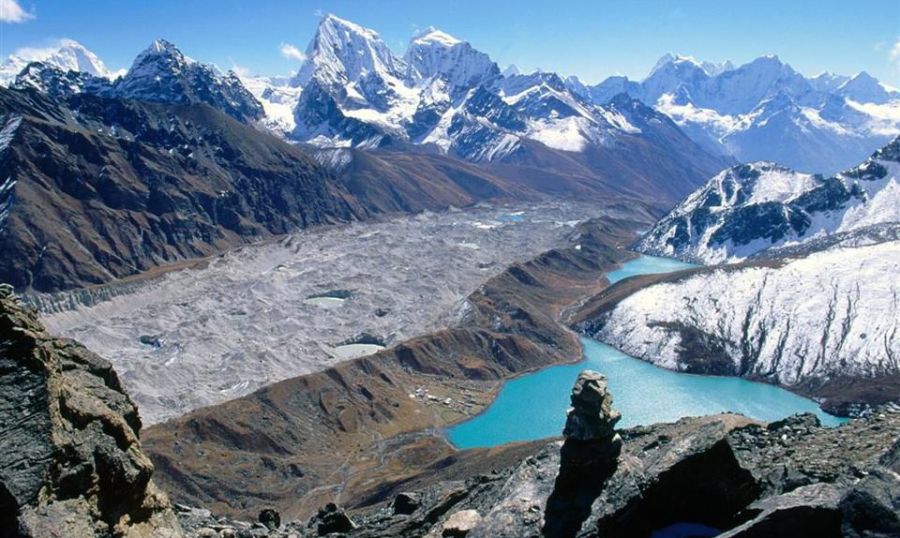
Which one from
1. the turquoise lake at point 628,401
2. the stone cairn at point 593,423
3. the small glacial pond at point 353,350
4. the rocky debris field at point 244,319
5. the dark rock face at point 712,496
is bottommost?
the turquoise lake at point 628,401

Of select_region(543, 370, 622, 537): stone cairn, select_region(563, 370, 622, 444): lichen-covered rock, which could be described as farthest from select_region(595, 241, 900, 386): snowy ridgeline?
select_region(543, 370, 622, 537): stone cairn

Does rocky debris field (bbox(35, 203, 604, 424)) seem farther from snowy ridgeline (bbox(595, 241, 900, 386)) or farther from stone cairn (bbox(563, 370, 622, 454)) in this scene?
stone cairn (bbox(563, 370, 622, 454))

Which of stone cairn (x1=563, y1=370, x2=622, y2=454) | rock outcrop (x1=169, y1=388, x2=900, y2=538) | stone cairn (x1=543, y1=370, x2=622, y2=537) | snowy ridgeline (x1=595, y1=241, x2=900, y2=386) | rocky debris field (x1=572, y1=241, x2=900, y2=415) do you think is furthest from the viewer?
snowy ridgeline (x1=595, y1=241, x2=900, y2=386)

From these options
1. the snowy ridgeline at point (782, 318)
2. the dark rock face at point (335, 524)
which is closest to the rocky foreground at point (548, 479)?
the dark rock face at point (335, 524)

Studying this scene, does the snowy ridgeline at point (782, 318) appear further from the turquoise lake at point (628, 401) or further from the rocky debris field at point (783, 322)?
the turquoise lake at point (628, 401)

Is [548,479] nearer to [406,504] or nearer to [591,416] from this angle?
[591,416]

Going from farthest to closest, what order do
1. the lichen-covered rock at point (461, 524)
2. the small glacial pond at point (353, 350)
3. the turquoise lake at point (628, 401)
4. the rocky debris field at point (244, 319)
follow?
the small glacial pond at point (353, 350)
the rocky debris field at point (244, 319)
the turquoise lake at point (628, 401)
the lichen-covered rock at point (461, 524)
